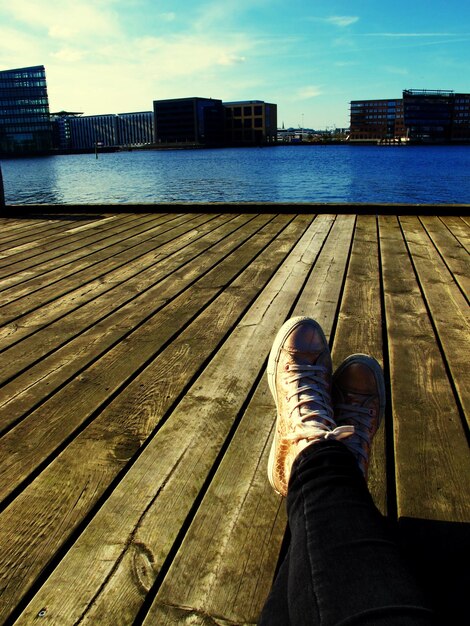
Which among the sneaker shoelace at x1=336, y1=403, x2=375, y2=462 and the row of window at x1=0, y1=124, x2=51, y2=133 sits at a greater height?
the row of window at x1=0, y1=124, x2=51, y2=133

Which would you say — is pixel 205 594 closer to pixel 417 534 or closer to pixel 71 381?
pixel 417 534

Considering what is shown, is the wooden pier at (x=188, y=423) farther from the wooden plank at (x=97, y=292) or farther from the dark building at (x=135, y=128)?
the dark building at (x=135, y=128)

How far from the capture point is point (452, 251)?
4555mm

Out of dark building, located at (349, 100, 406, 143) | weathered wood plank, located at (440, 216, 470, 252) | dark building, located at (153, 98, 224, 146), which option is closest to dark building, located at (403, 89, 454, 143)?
dark building, located at (349, 100, 406, 143)

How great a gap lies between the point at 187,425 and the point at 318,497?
2.74 ft

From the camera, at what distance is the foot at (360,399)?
1580mm

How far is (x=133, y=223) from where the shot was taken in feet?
21.0

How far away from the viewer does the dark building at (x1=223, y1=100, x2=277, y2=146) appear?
462 ft

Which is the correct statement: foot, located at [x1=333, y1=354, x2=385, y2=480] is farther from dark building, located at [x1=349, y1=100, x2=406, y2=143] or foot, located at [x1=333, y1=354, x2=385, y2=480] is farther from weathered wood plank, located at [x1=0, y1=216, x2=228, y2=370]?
dark building, located at [x1=349, y1=100, x2=406, y2=143]

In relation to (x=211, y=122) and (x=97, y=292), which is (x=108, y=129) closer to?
(x=211, y=122)

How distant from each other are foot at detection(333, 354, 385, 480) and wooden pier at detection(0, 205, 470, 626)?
6.1 inches

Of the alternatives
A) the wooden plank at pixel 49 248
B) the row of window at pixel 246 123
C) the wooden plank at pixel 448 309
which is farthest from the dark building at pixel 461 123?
the wooden plank at pixel 448 309

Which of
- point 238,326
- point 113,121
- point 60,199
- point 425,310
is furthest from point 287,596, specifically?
point 113,121

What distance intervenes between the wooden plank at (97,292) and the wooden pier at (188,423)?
0.02m
